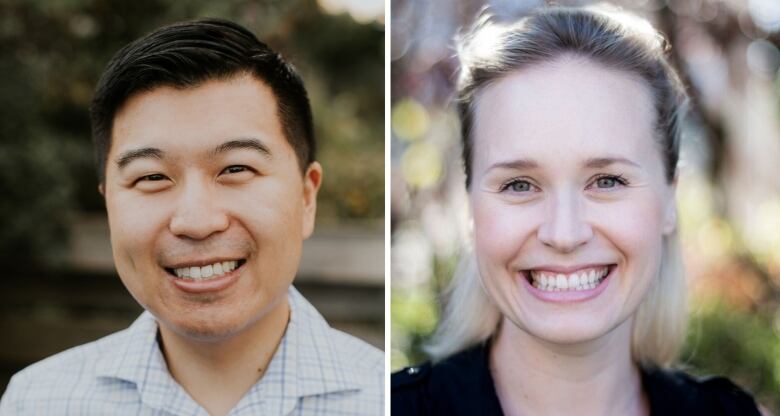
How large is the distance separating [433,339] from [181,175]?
33.1 inches

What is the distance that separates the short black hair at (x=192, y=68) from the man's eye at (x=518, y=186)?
0.44 meters

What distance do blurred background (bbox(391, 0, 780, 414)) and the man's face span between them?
899mm

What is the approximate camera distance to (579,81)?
1627mm

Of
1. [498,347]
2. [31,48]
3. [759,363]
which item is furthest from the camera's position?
[31,48]

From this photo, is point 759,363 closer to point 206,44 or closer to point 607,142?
point 607,142

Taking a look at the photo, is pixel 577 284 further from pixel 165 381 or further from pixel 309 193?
pixel 165 381

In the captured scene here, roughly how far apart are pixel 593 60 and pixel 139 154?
3.06ft

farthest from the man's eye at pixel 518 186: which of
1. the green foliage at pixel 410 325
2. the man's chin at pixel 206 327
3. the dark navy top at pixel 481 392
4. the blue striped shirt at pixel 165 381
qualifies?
the green foliage at pixel 410 325

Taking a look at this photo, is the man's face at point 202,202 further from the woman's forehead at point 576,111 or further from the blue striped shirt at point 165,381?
the woman's forehead at point 576,111

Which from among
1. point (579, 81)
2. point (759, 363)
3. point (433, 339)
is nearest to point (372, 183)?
point (433, 339)

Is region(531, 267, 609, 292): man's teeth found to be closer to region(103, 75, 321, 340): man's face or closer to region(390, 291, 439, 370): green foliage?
region(103, 75, 321, 340): man's face

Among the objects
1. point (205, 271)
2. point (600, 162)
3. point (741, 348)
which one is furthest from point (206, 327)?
point (741, 348)

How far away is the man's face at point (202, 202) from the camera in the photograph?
158 centimetres

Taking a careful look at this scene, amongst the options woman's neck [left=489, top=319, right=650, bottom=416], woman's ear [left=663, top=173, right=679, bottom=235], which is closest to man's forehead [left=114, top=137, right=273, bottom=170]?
woman's neck [left=489, top=319, right=650, bottom=416]
